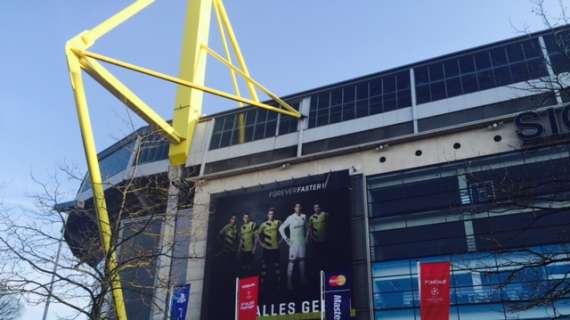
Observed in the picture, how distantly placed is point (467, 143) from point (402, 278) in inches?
295

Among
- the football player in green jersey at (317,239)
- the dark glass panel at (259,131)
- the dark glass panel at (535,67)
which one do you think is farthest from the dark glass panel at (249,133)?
the dark glass panel at (535,67)

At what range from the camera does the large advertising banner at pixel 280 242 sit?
1044 inches

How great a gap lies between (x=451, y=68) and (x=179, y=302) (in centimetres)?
1979

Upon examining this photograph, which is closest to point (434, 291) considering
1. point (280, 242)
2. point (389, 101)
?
point (280, 242)

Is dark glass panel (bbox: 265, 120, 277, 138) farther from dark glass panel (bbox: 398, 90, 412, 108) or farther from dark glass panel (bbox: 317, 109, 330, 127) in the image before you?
dark glass panel (bbox: 398, 90, 412, 108)

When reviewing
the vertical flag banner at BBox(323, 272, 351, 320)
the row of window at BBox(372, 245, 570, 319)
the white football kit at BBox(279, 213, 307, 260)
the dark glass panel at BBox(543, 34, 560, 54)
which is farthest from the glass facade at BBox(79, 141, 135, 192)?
the dark glass panel at BBox(543, 34, 560, 54)

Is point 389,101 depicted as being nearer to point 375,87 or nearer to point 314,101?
point 375,87

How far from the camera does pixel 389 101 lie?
3003 cm

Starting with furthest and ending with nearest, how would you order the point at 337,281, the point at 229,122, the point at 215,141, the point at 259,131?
the point at 229,122, the point at 215,141, the point at 259,131, the point at 337,281

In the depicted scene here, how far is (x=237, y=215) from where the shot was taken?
30.4m

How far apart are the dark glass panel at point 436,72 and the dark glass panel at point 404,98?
60.2 inches

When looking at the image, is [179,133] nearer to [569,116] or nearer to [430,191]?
[430,191]

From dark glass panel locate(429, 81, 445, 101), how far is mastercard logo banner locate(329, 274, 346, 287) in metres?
10.8

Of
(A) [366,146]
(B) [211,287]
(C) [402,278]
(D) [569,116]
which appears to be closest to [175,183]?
(B) [211,287]
